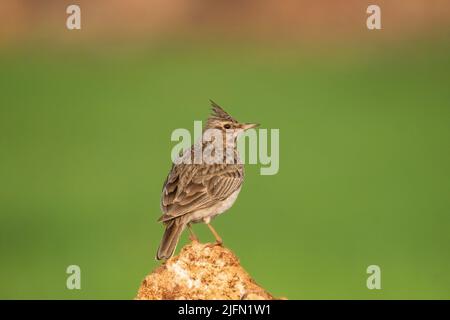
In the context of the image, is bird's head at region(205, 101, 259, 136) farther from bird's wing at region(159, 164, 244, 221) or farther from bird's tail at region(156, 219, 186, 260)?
bird's tail at region(156, 219, 186, 260)

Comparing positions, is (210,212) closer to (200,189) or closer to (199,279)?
(200,189)

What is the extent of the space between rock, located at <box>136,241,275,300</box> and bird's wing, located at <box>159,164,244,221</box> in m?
0.90

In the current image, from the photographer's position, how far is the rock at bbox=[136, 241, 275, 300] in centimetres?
692

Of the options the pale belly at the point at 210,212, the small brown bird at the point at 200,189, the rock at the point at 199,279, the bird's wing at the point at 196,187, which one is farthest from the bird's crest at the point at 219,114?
the rock at the point at 199,279

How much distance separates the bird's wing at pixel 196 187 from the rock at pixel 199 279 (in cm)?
90

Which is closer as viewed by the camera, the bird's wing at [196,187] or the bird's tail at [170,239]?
the bird's tail at [170,239]

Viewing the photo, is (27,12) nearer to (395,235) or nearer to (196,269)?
(395,235)

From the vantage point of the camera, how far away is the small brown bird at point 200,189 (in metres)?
7.96

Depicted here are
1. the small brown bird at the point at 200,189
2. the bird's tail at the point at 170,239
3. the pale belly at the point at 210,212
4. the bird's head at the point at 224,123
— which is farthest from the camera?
the bird's head at the point at 224,123

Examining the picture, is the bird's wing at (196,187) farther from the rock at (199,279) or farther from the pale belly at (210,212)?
the rock at (199,279)

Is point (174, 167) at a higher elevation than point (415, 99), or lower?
lower

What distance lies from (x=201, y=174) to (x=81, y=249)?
327 inches

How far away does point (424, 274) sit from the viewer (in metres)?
15.2

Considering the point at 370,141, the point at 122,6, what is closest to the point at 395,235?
the point at 370,141
